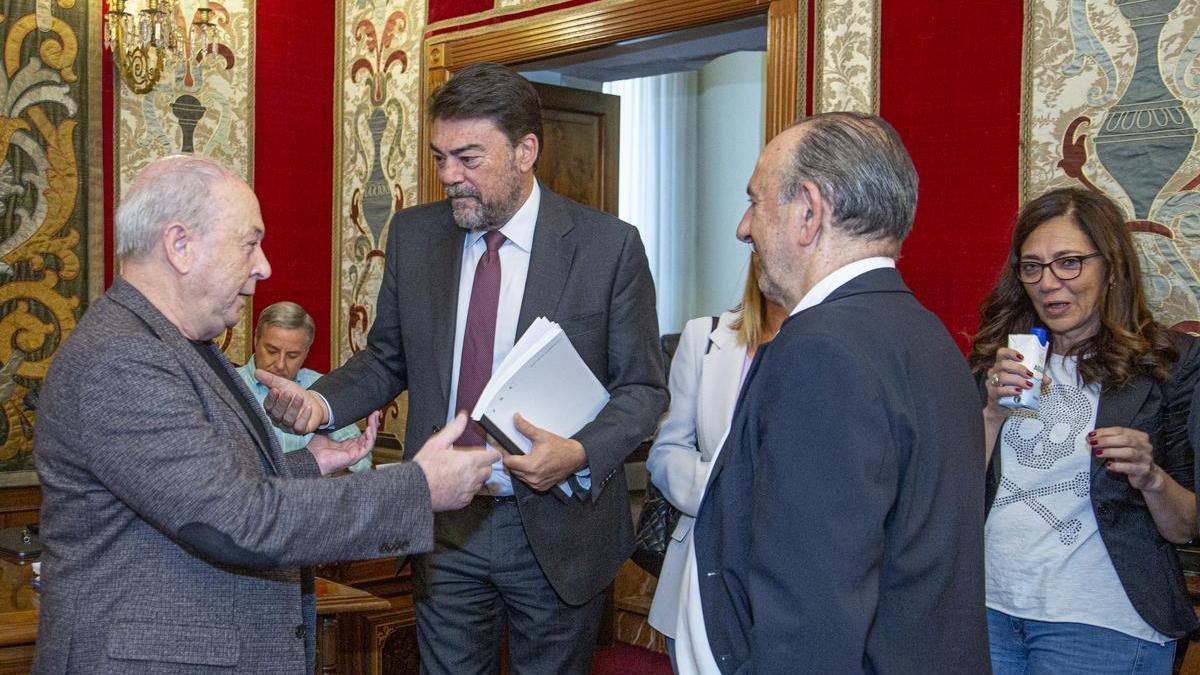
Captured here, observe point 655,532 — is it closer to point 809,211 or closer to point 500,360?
point 500,360

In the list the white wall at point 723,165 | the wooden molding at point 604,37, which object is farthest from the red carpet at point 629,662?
the white wall at point 723,165

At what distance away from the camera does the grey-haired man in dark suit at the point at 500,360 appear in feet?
8.25

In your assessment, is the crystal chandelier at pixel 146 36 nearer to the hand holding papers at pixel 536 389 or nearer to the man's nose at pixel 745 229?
the hand holding papers at pixel 536 389

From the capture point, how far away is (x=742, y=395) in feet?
5.19

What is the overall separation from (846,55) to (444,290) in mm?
1691

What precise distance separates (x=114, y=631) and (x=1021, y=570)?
5.49 feet

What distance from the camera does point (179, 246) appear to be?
1.77m

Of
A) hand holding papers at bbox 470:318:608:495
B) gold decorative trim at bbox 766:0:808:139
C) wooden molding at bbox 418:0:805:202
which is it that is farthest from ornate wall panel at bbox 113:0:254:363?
hand holding papers at bbox 470:318:608:495

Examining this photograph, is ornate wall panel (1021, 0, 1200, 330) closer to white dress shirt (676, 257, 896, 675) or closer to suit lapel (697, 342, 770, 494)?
white dress shirt (676, 257, 896, 675)

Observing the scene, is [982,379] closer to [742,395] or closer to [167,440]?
[742,395]

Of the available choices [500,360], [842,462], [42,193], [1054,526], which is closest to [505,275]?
[500,360]

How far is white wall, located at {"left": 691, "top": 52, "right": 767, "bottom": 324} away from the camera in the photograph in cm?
882

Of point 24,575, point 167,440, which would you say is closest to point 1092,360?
point 167,440

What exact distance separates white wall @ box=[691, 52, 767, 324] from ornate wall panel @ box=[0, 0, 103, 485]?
507 centimetres
